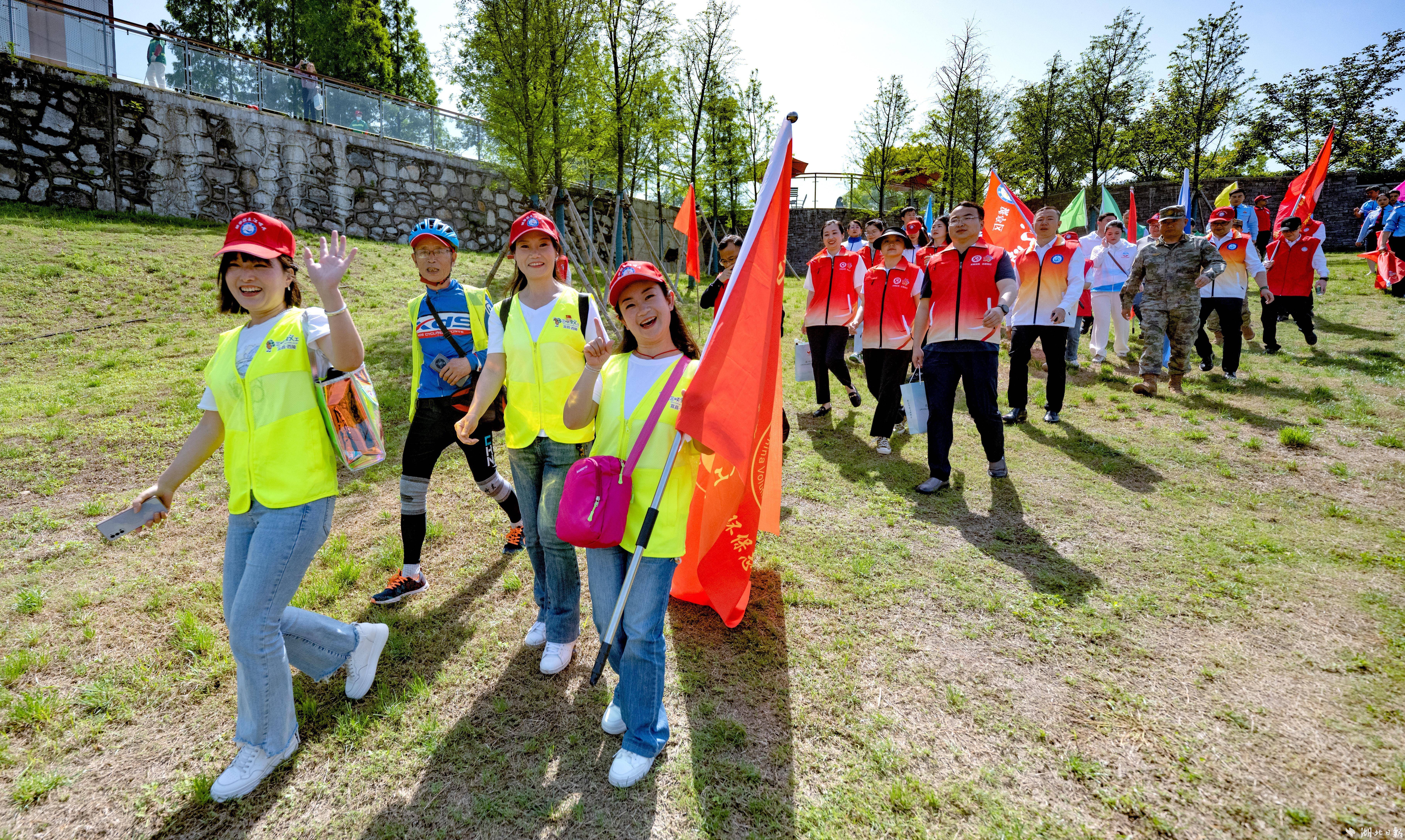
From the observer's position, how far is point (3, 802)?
2.58 metres

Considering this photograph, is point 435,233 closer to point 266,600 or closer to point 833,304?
point 266,600

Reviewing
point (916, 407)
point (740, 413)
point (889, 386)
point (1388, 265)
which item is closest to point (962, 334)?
point (916, 407)

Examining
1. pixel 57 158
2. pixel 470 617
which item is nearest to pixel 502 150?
pixel 57 158

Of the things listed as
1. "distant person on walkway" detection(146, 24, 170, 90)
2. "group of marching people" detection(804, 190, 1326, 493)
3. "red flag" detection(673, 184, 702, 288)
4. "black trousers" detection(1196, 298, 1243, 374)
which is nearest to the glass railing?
"distant person on walkway" detection(146, 24, 170, 90)

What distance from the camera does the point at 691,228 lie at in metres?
12.3

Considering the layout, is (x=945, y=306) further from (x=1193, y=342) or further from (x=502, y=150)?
(x=502, y=150)

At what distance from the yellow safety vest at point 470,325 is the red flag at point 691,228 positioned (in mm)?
8353

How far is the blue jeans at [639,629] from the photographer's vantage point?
254cm

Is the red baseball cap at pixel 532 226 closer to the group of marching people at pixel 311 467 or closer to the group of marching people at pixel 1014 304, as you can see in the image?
the group of marching people at pixel 311 467

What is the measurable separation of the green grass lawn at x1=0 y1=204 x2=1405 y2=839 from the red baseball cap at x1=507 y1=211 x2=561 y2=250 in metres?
2.20

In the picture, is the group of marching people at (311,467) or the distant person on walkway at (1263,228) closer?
the group of marching people at (311,467)

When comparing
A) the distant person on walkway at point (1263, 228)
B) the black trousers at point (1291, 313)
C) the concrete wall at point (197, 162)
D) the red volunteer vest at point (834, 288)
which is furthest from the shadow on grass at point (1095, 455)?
the distant person on walkway at point (1263, 228)

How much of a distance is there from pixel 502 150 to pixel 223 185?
7.31 metres

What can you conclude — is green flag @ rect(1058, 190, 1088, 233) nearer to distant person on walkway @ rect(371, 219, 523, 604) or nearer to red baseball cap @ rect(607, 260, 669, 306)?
distant person on walkway @ rect(371, 219, 523, 604)
